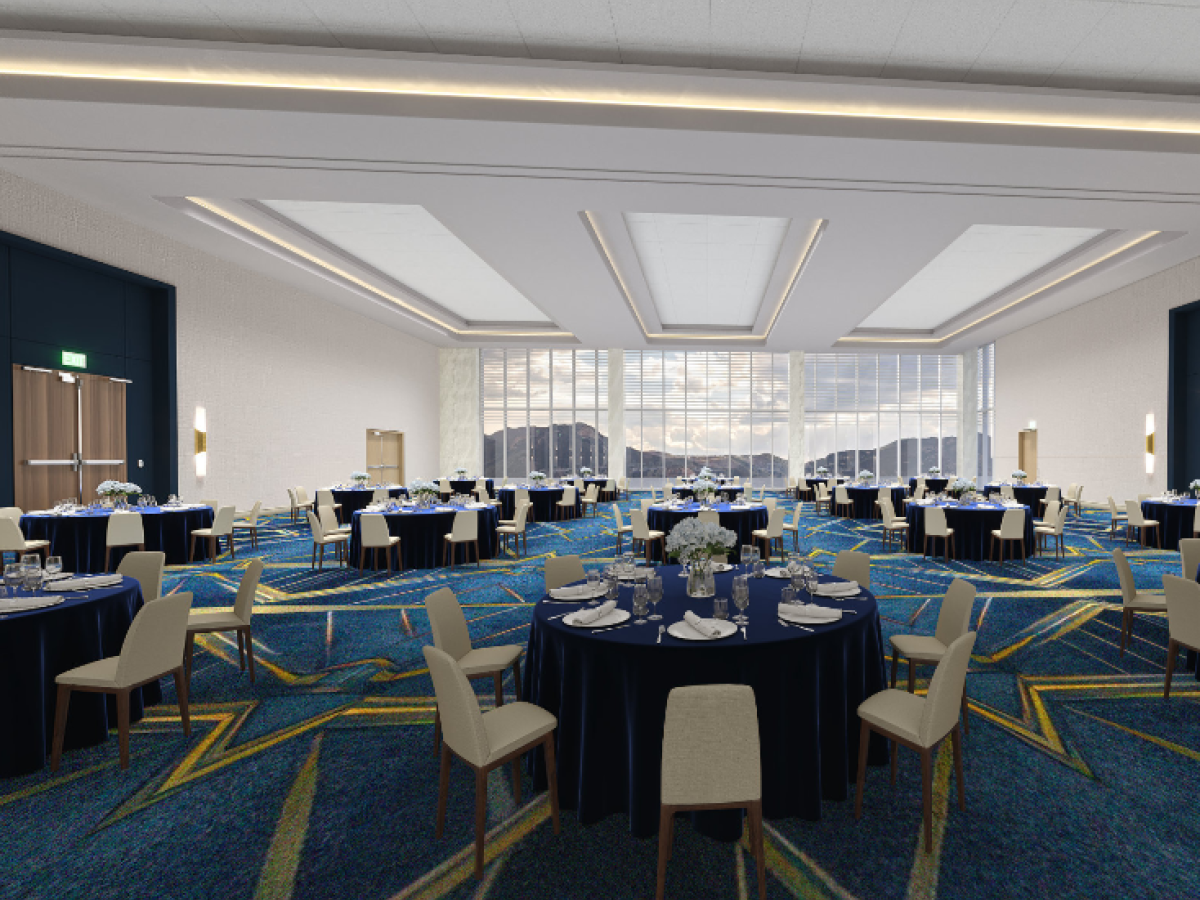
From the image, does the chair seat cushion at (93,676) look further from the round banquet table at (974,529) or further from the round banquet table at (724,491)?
the round banquet table at (724,491)

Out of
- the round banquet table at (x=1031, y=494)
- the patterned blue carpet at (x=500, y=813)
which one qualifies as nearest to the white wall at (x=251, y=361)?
the patterned blue carpet at (x=500, y=813)

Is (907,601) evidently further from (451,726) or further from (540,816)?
(451,726)

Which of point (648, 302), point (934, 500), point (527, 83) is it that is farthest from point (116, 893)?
point (648, 302)

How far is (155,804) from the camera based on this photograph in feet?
8.73

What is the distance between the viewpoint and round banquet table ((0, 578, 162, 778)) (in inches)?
112

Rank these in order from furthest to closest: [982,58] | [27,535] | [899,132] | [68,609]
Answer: [27,535], [899,132], [982,58], [68,609]

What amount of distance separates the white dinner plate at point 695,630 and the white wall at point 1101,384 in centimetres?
1401

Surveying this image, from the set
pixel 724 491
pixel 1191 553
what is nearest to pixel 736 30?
pixel 1191 553

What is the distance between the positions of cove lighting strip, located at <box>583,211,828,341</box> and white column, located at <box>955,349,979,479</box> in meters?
8.47

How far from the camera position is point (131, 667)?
2926 millimetres

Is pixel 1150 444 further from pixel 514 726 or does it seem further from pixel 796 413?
pixel 514 726

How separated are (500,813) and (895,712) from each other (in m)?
1.79

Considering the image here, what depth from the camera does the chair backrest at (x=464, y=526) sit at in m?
7.72

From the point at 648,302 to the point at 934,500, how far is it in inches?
312
